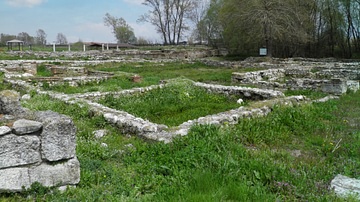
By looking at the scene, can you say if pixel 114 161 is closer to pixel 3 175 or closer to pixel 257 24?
pixel 3 175

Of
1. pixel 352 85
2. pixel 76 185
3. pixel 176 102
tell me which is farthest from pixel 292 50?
pixel 76 185

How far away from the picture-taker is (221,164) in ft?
13.4

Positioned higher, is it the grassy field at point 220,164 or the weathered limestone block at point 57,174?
the weathered limestone block at point 57,174

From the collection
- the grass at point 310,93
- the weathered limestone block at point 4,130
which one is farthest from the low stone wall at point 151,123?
the weathered limestone block at point 4,130

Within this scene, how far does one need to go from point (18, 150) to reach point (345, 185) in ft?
12.5

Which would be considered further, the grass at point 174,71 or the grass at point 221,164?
the grass at point 174,71

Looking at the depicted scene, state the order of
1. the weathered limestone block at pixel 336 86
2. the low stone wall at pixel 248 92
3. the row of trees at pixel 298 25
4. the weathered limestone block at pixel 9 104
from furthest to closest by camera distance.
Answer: the row of trees at pixel 298 25 < the weathered limestone block at pixel 336 86 < the low stone wall at pixel 248 92 < the weathered limestone block at pixel 9 104

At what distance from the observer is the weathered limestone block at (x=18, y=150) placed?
9.96ft

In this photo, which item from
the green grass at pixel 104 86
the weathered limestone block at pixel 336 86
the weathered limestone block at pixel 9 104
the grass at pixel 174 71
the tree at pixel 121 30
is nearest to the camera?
the weathered limestone block at pixel 9 104

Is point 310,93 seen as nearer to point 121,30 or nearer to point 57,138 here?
point 57,138

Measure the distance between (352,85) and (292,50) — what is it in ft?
79.3

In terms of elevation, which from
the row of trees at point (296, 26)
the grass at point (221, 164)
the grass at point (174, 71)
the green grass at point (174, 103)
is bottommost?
the grass at point (221, 164)

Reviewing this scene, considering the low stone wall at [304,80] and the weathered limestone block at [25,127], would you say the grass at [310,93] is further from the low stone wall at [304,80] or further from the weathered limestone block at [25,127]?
the weathered limestone block at [25,127]

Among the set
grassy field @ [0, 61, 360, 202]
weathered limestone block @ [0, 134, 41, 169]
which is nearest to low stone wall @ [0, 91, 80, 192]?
weathered limestone block @ [0, 134, 41, 169]
